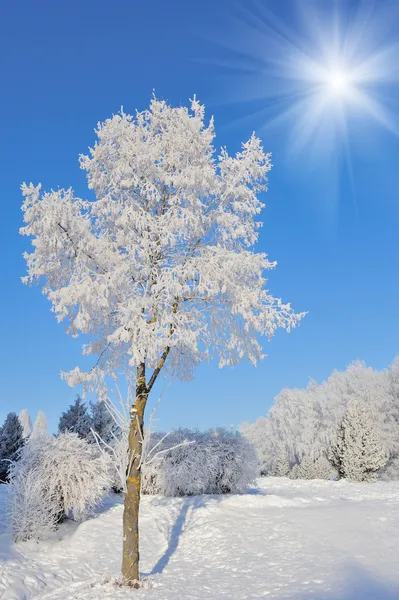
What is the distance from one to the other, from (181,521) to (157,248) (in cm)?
820

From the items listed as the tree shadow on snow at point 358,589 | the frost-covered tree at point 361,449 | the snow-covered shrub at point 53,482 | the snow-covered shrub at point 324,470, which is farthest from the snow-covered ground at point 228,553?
the snow-covered shrub at point 324,470

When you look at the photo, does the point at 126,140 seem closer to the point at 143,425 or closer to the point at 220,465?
the point at 143,425

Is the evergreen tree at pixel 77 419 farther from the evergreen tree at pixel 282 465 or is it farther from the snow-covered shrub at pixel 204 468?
the evergreen tree at pixel 282 465

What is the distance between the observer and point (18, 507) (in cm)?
1127

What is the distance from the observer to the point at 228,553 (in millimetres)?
10125

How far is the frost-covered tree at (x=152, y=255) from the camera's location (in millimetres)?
8234

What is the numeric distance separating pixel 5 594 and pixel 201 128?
33.1 ft

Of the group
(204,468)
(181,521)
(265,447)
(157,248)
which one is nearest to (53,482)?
(181,521)

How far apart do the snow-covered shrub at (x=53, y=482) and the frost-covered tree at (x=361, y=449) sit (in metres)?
19.6

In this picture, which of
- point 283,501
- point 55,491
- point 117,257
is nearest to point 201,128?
point 117,257

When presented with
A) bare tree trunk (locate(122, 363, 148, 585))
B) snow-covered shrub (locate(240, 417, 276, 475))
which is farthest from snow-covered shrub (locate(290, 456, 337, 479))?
bare tree trunk (locate(122, 363, 148, 585))

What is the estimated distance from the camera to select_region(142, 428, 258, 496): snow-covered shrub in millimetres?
15531

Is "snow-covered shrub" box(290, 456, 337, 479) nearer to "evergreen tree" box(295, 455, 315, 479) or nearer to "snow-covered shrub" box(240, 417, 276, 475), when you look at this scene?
"evergreen tree" box(295, 455, 315, 479)

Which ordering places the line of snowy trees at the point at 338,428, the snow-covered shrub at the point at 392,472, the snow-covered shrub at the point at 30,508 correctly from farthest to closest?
the snow-covered shrub at the point at 392,472, the line of snowy trees at the point at 338,428, the snow-covered shrub at the point at 30,508
